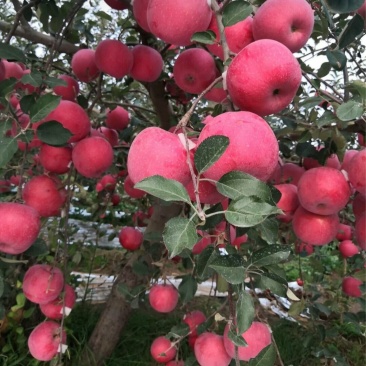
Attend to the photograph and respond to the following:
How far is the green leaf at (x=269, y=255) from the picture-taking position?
0.58 metres

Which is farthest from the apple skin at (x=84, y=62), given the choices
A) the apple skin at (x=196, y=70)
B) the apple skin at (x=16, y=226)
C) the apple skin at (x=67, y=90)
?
the apple skin at (x=16, y=226)

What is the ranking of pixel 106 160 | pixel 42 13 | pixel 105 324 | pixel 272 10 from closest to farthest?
pixel 272 10 < pixel 106 160 < pixel 42 13 < pixel 105 324

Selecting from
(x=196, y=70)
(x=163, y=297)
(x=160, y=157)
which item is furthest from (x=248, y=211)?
(x=163, y=297)

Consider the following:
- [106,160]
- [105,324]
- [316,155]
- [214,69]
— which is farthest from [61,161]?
[105,324]

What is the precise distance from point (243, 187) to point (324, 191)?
1.83ft

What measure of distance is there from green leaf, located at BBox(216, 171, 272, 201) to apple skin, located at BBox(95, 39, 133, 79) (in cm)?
83

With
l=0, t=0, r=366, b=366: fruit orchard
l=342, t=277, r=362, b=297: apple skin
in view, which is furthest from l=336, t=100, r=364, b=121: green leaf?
Answer: l=342, t=277, r=362, b=297: apple skin

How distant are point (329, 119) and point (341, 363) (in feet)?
3.09

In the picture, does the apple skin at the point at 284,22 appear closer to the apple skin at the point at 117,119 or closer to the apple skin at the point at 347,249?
the apple skin at the point at 117,119

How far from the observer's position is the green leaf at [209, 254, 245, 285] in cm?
50

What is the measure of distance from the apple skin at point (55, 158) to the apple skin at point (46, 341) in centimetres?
53

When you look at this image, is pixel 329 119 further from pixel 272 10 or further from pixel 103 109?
pixel 103 109

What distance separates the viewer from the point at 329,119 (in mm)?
897

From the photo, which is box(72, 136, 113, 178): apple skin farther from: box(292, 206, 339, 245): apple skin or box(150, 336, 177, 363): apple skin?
box(150, 336, 177, 363): apple skin
